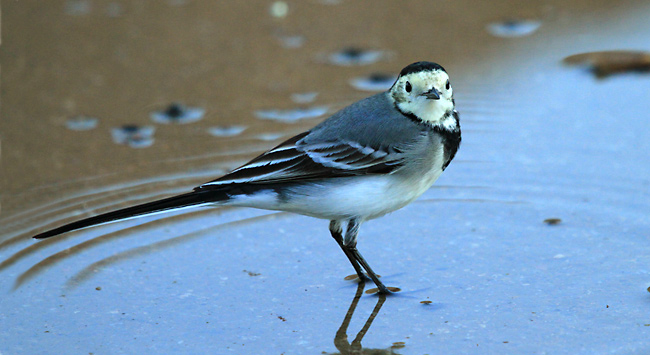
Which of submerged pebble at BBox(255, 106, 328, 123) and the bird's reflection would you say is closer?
the bird's reflection

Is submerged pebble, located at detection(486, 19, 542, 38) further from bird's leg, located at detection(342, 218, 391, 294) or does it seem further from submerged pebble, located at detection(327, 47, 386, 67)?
bird's leg, located at detection(342, 218, 391, 294)

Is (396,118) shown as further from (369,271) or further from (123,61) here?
(123,61)

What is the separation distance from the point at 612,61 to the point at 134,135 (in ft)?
15.1

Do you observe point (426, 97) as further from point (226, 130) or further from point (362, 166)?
point (226, 130)

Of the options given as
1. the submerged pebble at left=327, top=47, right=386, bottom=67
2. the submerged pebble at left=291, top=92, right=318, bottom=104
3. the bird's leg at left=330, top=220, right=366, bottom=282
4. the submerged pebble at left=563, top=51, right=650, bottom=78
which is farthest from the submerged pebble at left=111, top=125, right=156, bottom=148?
the submerged pebble at left=563, top=51, right=650, bottom=78

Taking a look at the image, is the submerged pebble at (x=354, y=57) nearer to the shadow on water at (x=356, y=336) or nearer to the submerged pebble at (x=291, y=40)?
the submerged pebble at (x=291, y=40)

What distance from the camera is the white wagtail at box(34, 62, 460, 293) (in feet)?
16.9

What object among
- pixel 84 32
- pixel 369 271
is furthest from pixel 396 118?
pixel 84 32

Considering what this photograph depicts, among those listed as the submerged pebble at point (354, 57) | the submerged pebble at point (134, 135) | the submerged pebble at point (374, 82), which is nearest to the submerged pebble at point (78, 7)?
the submerged pebble at point (134, 135)

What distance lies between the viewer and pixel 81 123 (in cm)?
757

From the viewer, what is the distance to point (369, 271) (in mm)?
5270

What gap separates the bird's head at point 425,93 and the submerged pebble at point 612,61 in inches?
138

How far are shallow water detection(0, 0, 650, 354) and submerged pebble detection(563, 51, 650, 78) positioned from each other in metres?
0.12

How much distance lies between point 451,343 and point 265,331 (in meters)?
1.02
